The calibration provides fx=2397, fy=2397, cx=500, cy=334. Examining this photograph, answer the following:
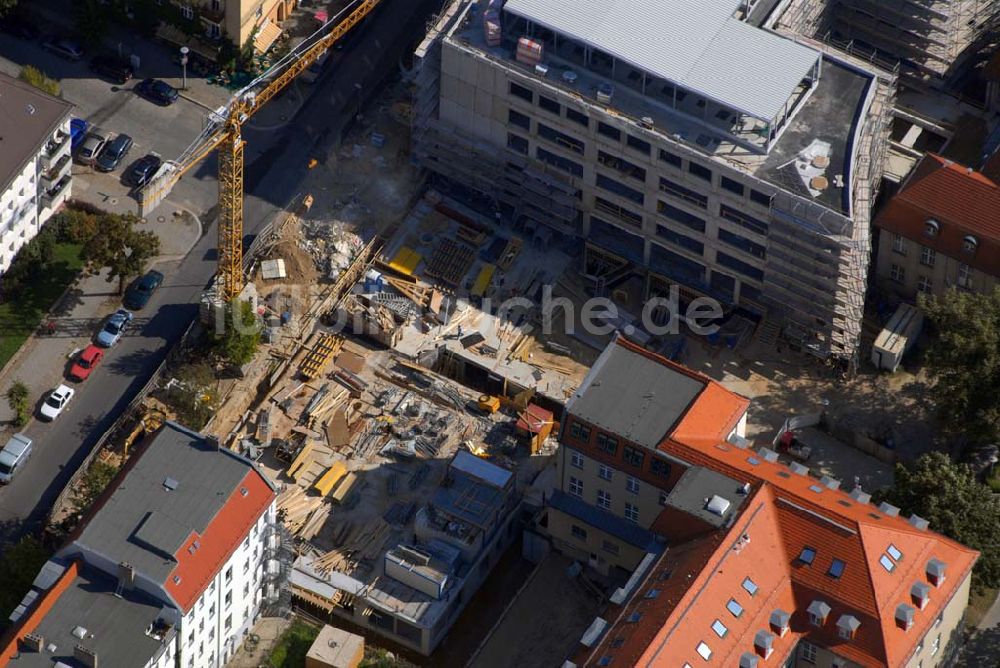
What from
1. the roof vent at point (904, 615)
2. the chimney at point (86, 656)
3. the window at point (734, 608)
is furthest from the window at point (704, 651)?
the chimney at point (86, 656)

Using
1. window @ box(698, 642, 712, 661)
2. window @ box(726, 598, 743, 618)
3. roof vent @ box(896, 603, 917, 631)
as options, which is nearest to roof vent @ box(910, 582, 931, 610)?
roof vent @ box(896, 603, 917, 631)

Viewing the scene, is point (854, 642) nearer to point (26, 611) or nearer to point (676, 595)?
point (676, 595)

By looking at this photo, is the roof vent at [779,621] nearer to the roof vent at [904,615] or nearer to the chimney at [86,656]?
the roof vent at [904,615]

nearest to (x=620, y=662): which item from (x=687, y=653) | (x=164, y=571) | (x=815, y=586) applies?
(x=687, y=653)

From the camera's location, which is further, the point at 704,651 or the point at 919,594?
the point at 919,594

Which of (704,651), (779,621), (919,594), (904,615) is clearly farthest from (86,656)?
(919,594)

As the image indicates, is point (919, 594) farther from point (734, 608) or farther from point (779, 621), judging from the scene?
point (734, 608)
